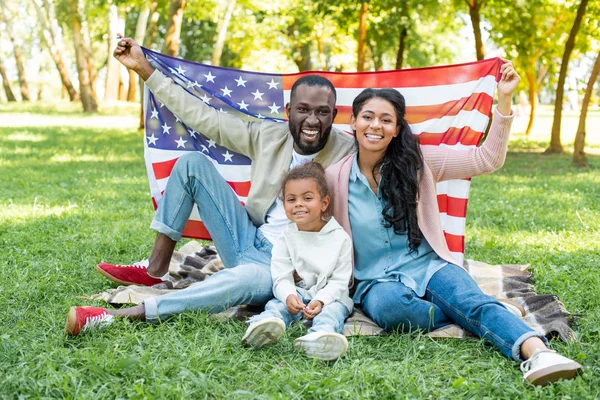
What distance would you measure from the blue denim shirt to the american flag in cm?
70

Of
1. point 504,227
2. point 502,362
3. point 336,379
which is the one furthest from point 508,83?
point 504,227

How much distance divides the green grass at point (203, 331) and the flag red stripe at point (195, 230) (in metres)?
0.69

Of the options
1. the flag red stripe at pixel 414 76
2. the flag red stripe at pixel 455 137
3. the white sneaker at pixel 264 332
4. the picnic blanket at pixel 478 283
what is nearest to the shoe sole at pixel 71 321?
the picnic blanket at pixel 478 283

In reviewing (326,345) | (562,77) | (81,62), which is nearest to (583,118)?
(562,77)

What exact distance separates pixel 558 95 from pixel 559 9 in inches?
96.9

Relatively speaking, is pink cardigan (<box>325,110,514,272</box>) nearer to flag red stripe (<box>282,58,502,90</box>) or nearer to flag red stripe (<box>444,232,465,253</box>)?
flag red stripe (<box>444,232,465,253</box>)

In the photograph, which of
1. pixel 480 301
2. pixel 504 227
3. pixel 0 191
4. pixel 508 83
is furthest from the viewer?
pixel 0 191

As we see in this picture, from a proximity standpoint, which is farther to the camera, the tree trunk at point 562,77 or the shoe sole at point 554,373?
the tree trunk at point 562,77

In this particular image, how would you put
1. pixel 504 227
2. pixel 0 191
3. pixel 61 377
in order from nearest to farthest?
pixel 61 377, pixel 504 227, pixel 0 191

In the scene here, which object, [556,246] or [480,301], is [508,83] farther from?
[556,246]

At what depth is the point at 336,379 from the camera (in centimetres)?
289

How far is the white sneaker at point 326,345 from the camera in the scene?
3166 millimetres

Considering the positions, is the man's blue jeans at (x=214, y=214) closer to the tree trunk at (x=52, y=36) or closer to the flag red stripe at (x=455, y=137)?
the flag red stripe at (x=455, y=137)

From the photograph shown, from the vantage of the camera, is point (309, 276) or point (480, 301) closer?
point (480, 301)
